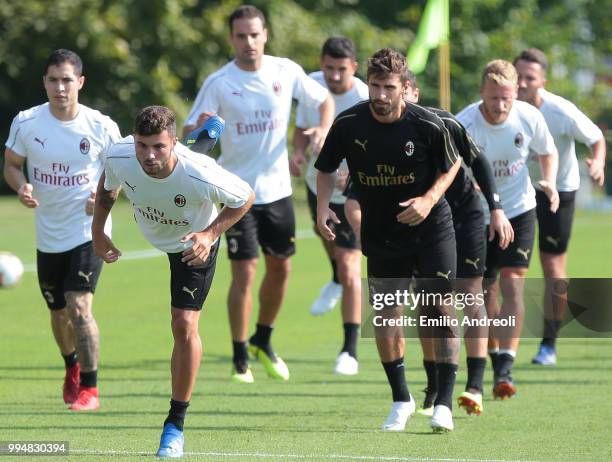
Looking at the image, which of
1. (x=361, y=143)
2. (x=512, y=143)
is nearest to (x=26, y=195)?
(x=361, y=143)

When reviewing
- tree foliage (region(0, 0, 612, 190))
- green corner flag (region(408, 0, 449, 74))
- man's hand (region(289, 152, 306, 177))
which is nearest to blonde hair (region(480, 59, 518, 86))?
man's hand (region(289, 152, 306, 177))

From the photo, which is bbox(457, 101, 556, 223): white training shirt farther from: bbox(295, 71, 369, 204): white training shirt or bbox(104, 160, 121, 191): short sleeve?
bbox(104, 160, 121, 191): short sleeve

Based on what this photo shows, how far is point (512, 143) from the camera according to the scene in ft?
31.5

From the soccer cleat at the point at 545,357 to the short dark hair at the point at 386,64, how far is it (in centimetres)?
433

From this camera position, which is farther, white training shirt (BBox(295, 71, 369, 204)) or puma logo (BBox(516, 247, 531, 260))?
white training shirt (BBox(295, 71, 369, 204))

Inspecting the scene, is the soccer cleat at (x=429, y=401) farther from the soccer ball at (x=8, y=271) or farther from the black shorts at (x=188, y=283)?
the soccer ball at (x=8, y=271)

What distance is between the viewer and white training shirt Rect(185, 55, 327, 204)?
35.4 ft

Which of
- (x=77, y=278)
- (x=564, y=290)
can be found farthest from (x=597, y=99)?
(x=77, y=278)

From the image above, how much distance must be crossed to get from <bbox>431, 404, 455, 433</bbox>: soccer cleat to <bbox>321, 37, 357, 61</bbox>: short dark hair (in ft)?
13.8

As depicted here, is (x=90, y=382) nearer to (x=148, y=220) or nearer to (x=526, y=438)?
(x=148, y=220)

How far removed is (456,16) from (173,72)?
9742 mm

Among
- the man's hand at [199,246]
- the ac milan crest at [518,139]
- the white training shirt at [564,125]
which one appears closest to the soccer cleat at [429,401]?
the ac milan crest at [518,139]

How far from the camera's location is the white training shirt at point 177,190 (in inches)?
289

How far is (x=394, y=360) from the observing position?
27.4 feet
